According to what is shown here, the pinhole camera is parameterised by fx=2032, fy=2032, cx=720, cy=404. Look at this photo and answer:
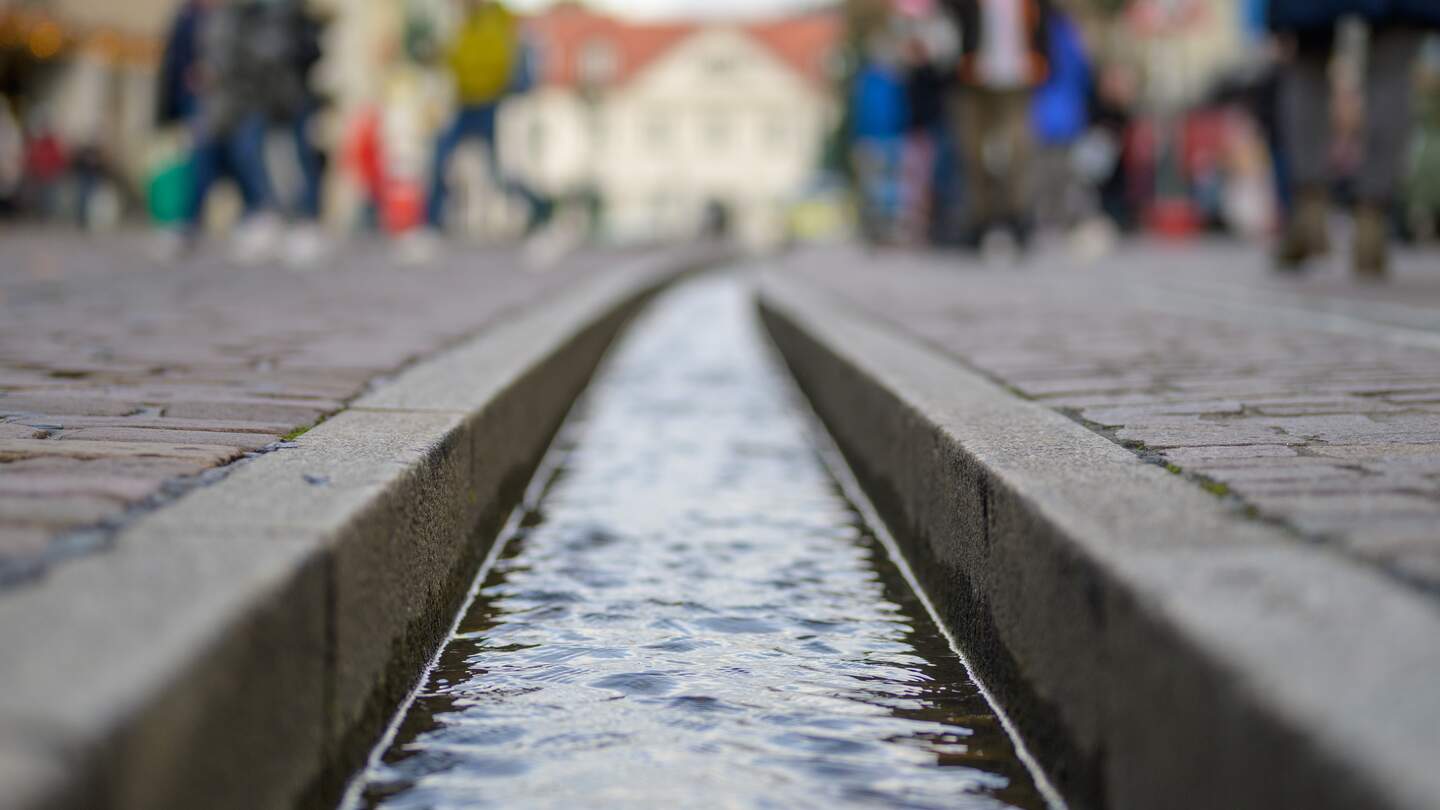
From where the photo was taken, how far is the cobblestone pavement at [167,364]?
3025 mm

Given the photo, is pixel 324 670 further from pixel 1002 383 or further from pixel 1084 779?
pixel 1002 383

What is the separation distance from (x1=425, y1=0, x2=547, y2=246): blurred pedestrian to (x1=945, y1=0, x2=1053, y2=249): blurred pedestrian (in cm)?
364

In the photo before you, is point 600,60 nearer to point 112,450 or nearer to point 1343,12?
point 1343,12

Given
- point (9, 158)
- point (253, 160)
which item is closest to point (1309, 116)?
point (253, 160)

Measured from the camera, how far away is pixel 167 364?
551 cm

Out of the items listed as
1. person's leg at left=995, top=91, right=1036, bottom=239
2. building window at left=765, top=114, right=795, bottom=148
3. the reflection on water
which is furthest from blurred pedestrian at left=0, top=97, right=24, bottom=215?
building window at left=765, top=114, right=795, bottom=148

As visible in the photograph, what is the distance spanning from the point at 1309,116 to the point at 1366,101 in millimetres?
617

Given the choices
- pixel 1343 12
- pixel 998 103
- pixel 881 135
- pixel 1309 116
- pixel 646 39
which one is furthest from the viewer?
pixel 646 39

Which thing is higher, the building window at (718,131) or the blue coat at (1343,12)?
the building window at (718,131)

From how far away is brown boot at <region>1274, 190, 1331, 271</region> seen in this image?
10.7 metres

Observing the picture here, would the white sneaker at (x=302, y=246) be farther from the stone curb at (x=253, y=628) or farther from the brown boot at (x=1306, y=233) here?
the stone curb at (x=253, y=628)

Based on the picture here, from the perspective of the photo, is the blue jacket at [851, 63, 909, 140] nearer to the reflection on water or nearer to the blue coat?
the blue coat

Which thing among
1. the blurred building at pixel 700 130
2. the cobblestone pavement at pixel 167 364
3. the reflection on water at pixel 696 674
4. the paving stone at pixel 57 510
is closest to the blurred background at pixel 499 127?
the cobblestone pavement at pixel 167 364

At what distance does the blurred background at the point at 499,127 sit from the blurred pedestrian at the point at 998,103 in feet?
0.34
